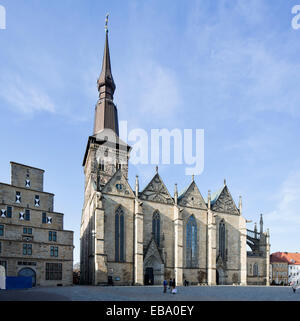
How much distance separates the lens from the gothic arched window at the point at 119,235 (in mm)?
37406

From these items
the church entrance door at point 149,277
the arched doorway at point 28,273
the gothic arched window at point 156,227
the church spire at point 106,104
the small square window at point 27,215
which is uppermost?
the church spire at point 106,104

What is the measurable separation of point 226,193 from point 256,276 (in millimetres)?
14068

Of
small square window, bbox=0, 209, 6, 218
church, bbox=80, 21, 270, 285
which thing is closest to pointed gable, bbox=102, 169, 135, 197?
church, bbox=80, 21, 270, 285

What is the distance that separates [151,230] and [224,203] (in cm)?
1438

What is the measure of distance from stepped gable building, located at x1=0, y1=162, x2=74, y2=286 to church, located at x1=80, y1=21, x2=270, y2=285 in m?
3.81

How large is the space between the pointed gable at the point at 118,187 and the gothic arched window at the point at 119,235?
2051 mm

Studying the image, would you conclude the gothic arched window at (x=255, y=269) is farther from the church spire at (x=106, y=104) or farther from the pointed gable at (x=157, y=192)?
the church spire at (x=106, y=104)

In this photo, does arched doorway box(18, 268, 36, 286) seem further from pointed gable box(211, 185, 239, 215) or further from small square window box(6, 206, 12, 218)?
pointed gable box(211, 185, 239, 215)

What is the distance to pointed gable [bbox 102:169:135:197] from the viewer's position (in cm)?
3847

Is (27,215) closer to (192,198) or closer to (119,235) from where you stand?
(119,235)

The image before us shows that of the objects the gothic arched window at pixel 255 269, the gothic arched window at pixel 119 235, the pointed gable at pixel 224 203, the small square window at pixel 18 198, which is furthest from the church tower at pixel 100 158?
the gothic arched window at pixel 255 269

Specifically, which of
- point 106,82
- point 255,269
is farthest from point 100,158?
point 255,269

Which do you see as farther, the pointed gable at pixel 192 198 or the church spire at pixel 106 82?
the church spire at pixel 106 82
